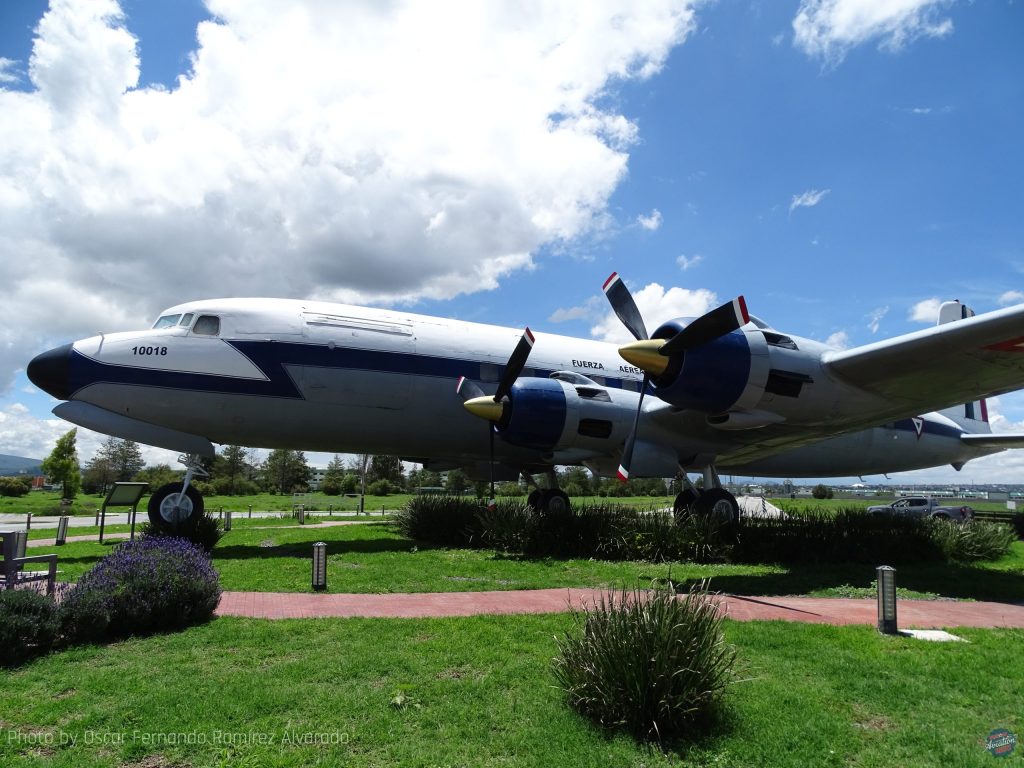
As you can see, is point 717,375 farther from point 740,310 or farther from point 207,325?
point 207,325

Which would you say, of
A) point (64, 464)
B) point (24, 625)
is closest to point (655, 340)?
point (24, 625)

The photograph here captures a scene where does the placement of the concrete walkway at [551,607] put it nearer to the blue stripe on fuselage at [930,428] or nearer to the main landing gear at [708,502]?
the main landing gear at [708,502]

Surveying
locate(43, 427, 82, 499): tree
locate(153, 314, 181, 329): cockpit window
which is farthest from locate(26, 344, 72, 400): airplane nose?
locate(43, 427, 82, 499): tree

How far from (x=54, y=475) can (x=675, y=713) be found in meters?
56.0

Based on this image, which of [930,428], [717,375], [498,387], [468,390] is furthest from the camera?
[930,428]

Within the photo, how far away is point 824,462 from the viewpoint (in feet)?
63.9

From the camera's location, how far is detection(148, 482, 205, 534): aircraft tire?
43.9 feet

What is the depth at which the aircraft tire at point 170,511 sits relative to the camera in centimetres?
1338

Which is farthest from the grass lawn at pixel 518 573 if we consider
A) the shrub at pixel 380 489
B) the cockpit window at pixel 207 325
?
the shrub at pixel 380 489

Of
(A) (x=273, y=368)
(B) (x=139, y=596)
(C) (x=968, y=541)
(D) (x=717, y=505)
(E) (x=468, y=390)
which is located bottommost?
(B) (x=139, y=596)

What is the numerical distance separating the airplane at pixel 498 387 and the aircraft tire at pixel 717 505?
43 millimetres

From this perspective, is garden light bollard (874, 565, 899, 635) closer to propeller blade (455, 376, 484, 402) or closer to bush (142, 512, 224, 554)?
propeller blade (455, 376, 484, 402)

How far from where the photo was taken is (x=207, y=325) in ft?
45.2

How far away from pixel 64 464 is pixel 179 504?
43015 mm
